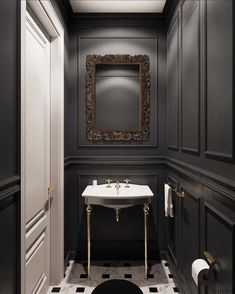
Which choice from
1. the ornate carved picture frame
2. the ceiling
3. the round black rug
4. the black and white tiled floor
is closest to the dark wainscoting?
the black and white tiled floor

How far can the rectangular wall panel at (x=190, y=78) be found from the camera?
1730 mm

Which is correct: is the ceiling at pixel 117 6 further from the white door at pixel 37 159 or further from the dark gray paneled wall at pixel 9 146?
the dark gray paneled wall at pixel 9 146

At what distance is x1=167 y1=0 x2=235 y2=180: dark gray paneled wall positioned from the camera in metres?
1.22

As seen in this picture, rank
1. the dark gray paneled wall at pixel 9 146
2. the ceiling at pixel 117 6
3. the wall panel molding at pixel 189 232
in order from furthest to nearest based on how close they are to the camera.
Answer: the ceiling at pixel 117 6 < the wall panel molding at pixel 189 232 < the dark gray paneled wall at pixel 9 146

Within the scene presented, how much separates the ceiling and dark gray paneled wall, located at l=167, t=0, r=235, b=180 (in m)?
0.43

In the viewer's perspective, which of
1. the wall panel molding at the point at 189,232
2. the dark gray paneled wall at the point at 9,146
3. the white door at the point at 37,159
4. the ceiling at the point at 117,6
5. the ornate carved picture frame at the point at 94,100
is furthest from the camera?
the ornate carved picture frame at the point at 94,100

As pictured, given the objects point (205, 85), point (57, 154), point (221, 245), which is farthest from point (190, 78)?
point (57, 154)

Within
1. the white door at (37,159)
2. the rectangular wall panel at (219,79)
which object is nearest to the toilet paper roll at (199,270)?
the rectangular wall panel at (219,79)

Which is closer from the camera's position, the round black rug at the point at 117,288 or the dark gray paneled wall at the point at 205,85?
the dark gray paneled wall at the point at 205,85

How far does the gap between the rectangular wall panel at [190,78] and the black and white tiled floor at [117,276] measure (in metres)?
1.17

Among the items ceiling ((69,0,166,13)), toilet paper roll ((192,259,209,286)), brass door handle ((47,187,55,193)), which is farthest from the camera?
ceiling ((69,0,166,13))

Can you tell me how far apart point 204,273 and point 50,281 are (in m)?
1.53

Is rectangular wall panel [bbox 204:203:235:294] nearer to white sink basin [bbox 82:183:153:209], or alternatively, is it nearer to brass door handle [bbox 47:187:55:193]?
white sink basin [bbox 82:183:153:209]

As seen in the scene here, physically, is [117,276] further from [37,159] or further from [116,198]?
[37,159]
